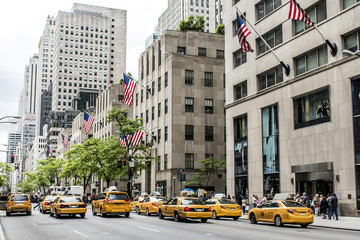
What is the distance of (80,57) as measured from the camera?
194250 mm

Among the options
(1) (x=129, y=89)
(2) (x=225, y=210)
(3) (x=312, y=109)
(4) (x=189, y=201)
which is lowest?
(2) (x=225, y=210)

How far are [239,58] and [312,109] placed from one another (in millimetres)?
14071

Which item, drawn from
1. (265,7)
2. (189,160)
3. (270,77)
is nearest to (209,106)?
(189,160)

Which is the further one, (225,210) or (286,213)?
(225,210)

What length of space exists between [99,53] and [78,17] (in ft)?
60.0

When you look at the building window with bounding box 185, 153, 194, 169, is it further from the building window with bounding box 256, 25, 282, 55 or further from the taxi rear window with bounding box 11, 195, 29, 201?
the taxi rear window with bounding box 11, 195, 29, 201

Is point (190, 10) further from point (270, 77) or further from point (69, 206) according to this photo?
point (69, 206)

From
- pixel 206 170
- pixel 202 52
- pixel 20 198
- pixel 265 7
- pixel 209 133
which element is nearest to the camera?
pixel 20 198

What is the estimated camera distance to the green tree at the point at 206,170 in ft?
183

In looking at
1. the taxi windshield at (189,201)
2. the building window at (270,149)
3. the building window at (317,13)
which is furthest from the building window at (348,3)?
the taxi windshield at (189,201)

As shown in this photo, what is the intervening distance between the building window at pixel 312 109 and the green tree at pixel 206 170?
1954 centimetres

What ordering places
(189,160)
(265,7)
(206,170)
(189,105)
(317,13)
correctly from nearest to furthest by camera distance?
(317,13) → (265,7) → (206,170) → (189,160) → (189,105)

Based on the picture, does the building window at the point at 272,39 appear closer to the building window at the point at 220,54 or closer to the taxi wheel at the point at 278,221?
the taxi wheel at the point at 278,221

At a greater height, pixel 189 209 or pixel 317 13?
pixel 317 13
